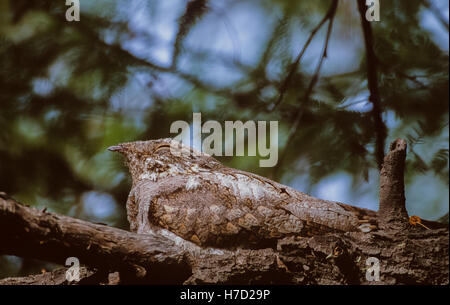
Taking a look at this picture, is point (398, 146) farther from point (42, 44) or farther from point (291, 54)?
point (42, 44)

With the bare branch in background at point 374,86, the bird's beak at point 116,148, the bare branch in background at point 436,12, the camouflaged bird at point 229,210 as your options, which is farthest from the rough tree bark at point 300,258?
the bare branch in background at point 436,12

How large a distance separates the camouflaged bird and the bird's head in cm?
2

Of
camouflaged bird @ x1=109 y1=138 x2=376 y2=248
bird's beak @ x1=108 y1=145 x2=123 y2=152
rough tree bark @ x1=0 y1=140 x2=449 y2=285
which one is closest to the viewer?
rough tree bark @ x1=0 y1=140 x2=449 y2=285

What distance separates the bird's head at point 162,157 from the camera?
6.39ft

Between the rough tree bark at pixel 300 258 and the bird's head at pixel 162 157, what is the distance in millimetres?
569

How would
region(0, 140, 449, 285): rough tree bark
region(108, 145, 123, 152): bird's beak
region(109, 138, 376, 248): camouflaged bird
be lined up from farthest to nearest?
region(108, 145, 123, 152): bird's beak, region(109, 138, 376, 248): camouflaged bird, region(0, 140, 449, 285): rough tree bark

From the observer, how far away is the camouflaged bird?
1.49 metres

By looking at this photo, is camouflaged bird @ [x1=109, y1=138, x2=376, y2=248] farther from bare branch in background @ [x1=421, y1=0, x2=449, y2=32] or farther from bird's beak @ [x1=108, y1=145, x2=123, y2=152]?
bare branch in background @ [x1=421, y1=0, x2=449, y2=32]

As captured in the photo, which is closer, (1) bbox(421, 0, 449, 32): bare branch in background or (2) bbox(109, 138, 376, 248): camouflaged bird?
(2) bbox(109, 138, 376, 248): camouflaged bird

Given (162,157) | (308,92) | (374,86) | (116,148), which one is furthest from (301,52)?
(116,148)

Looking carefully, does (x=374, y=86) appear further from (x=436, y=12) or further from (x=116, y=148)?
(x=116, y=148)

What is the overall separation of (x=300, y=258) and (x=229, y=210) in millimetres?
363

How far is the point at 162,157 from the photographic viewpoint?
6.40ft

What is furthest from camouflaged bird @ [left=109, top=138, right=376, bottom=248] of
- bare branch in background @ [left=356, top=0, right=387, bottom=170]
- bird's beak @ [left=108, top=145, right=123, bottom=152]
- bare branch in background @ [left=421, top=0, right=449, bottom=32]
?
bare branch in background @ [left=421, top=0, right=449, bottom=32]
